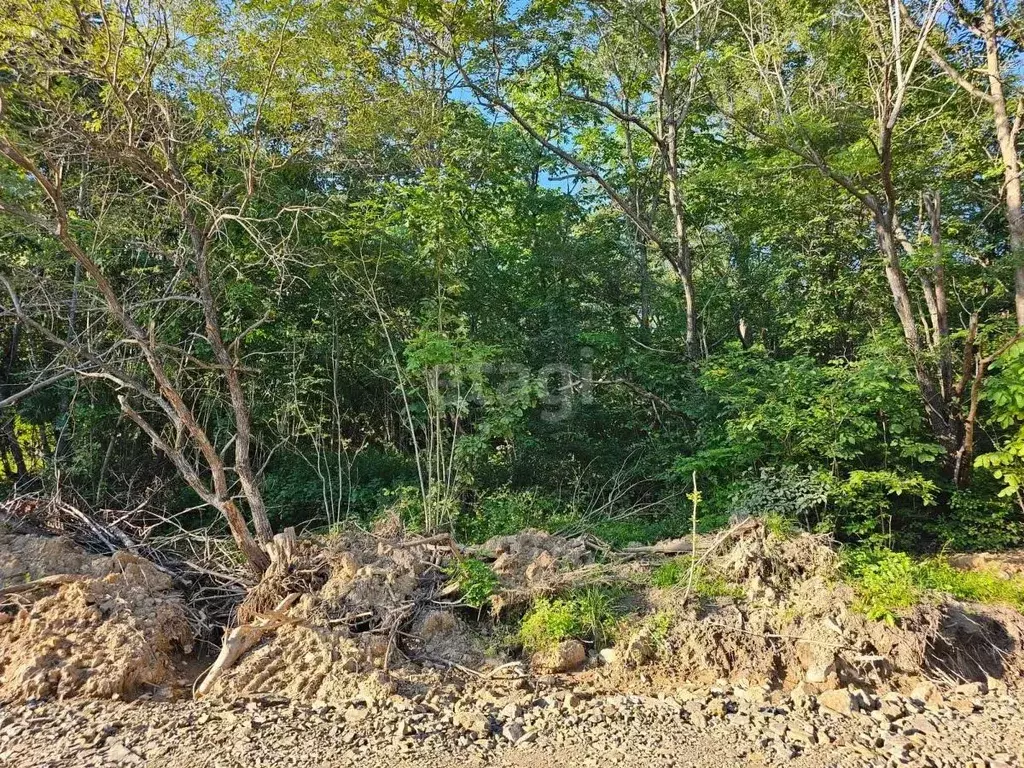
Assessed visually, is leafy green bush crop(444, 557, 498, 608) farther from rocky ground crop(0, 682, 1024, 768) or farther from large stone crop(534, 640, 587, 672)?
rocky ground crop(0, 682, 1024, 768)

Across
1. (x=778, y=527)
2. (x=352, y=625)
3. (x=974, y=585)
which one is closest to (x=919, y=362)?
(x=974, y=585)

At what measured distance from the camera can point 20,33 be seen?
148 inches

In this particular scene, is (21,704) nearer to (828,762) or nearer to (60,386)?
(828,762)

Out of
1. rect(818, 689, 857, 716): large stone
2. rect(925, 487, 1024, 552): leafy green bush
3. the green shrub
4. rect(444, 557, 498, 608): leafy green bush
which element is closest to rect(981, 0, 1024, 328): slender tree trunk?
rect(925, 487, 1024, 552): leafy green bush

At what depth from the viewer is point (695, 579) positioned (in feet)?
12.2

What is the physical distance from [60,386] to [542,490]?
5129 mm

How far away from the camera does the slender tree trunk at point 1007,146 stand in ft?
18.2

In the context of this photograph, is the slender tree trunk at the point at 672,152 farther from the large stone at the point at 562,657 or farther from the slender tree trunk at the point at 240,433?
the slender tree trunk at the point at 240,433

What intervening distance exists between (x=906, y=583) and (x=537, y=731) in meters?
2.31

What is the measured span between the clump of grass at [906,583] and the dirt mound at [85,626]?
3.85 metres

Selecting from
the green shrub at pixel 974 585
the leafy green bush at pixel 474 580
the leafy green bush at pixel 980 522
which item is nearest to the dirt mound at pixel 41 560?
the leafy green bush at pixel 474 580

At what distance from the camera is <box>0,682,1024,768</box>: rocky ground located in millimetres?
2455

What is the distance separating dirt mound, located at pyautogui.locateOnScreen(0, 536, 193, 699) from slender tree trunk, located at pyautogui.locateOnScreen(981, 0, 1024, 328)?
283 inches

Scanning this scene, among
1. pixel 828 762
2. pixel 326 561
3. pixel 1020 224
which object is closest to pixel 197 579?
pixel 326 561
